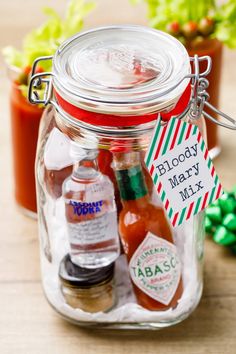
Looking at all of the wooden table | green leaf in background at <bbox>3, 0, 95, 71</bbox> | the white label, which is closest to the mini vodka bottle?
the white label

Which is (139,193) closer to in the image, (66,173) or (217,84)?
(66,173)

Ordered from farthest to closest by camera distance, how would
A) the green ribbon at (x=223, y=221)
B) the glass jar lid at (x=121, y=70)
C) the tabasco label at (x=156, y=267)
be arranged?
the green ribbon at (x=223, y=221) → the tabasco label at (x=156, y=267) → the glass jar lid at (x=121, y=70)

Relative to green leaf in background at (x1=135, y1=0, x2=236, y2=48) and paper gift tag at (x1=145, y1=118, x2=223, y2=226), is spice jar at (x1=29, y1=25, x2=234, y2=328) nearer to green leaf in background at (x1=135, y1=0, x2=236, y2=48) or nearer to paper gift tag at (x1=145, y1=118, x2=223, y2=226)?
paper gift tag at (x1=145, y1=118, x2=223, y2=226)

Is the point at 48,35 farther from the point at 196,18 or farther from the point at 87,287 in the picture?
the point at 87,287

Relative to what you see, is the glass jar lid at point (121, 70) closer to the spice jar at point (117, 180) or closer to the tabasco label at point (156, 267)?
the spice jar at point (117, 180)

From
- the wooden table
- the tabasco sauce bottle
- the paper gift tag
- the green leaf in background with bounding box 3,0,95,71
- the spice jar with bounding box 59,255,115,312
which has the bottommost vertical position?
the wooden table

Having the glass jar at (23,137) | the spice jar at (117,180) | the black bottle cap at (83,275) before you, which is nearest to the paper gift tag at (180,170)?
the spice jar at (117,180)
